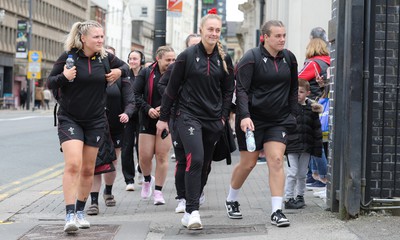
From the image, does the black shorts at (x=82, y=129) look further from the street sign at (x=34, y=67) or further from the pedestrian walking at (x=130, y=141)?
the street sign at (x=34, y=67)

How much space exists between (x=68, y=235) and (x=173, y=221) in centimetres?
123

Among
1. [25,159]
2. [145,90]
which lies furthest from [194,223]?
[25,159]

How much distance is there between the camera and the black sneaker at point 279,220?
26.3 feet

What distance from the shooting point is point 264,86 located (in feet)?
27.5

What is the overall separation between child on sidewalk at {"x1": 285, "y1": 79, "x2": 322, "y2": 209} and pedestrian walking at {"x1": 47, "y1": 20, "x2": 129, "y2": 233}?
2189 millimetres

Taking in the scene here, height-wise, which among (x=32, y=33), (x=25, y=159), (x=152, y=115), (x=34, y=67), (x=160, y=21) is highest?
(x=32, y=33)

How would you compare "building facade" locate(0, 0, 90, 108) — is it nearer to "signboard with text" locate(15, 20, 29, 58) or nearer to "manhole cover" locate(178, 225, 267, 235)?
"signboard with text" locate(15, 20, 29, 58)

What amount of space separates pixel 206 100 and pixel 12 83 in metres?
71.0

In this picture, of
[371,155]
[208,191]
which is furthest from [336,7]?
[208,191]

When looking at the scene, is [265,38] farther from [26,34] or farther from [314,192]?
[26,34]

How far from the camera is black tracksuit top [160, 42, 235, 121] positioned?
825 centimetres

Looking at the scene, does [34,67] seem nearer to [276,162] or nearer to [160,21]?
[160,21]

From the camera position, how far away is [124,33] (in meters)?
119

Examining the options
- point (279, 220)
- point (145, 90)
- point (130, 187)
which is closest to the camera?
point (279, 220)
